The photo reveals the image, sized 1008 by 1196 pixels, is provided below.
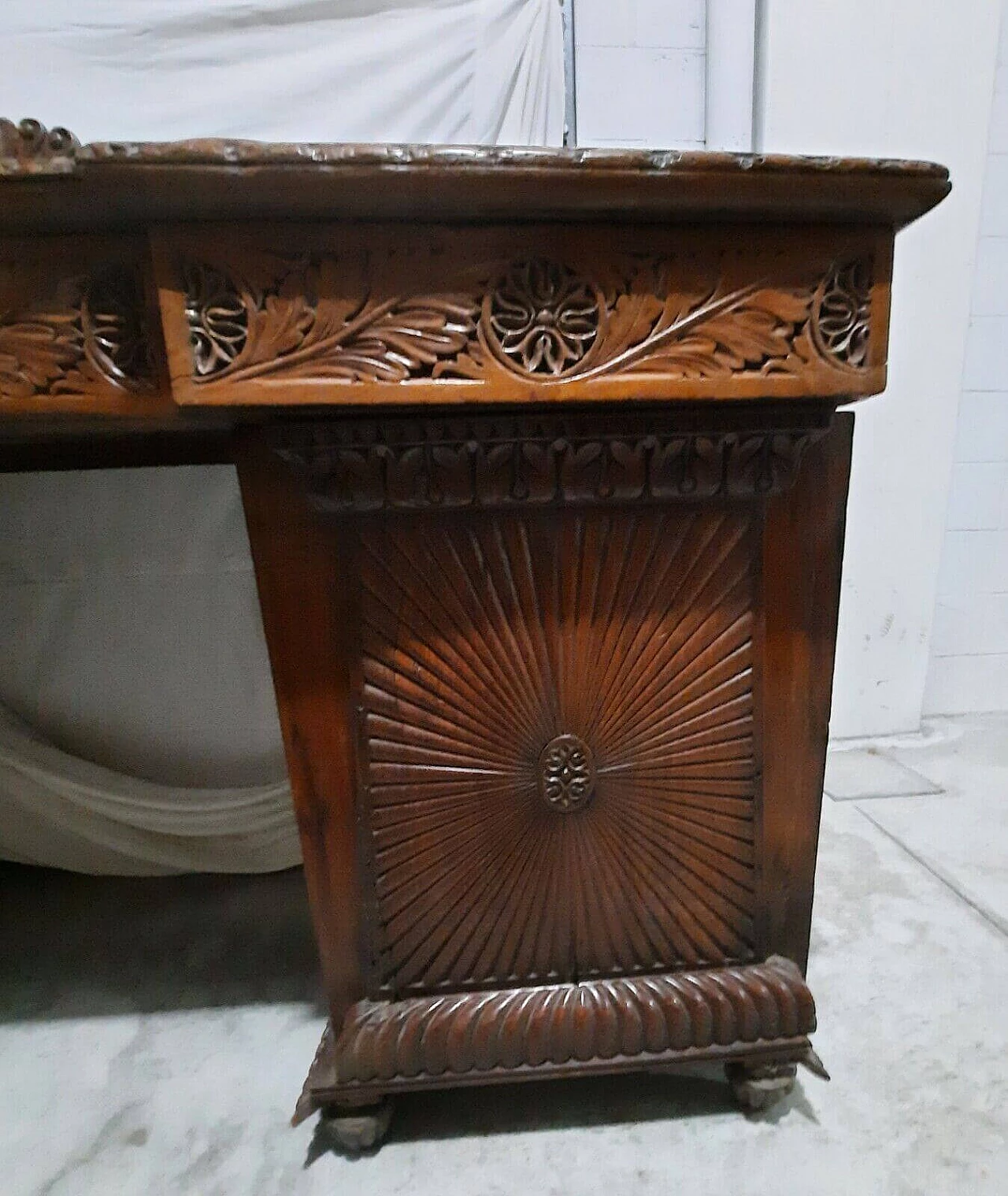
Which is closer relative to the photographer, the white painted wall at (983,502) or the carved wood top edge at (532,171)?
the carved wood top edge at (532,171)

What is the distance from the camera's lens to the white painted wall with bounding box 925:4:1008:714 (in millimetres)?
1443

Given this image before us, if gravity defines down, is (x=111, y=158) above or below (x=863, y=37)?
below

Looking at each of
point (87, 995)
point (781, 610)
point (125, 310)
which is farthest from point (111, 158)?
point (87, 995)

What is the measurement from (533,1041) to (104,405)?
648mm

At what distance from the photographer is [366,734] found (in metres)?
0.61

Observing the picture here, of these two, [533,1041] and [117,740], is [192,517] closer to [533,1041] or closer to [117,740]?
[117,740]

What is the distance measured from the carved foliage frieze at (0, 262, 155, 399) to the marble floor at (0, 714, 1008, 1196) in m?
0.69

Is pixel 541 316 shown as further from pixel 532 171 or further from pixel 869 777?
pixel 869 777

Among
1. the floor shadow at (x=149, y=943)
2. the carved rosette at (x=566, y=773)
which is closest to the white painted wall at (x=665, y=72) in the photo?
the carved rosette at (x=566, y=773)

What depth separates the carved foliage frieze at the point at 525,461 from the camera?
55cm

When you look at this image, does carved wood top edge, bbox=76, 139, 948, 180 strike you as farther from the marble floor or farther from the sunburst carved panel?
the marble floor

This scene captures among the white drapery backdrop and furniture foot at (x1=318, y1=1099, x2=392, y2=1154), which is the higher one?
the white drapery backdrop

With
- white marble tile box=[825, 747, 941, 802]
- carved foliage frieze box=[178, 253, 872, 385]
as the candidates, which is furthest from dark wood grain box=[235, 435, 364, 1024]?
white marble tile box=[825, 747, 941, 802]

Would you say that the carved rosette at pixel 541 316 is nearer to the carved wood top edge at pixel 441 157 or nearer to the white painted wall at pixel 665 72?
the carved wood top edge at pixel 441 157
